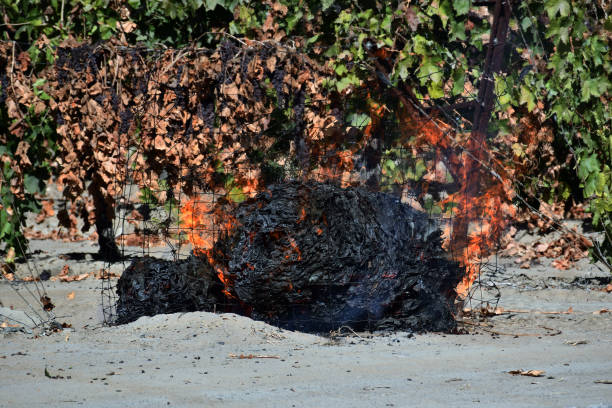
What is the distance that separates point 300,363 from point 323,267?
3.14 ft

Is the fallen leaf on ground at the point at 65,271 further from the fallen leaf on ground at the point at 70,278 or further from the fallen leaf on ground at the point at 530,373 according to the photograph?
the fallen leaf on ground at the point at 530,373

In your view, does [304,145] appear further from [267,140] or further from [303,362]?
[303,362]

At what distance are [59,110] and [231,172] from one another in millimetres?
1872

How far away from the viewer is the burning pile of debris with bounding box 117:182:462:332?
512cm

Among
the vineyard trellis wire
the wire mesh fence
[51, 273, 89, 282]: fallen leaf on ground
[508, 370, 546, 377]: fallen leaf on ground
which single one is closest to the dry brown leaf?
the wire mesh fence

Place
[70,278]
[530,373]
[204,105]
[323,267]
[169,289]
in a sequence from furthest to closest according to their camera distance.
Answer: [70,278] < [204,105] < [169,289] < [323,267] < [530,373]

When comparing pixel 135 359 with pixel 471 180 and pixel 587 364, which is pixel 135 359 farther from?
pixel 471 180

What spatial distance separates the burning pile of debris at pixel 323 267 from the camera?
16.8 ft

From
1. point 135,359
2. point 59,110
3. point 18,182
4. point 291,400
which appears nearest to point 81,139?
point 59,110

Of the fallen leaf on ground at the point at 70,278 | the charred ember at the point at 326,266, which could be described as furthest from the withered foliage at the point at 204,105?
the fallen leaf on ground at the point at 70,278

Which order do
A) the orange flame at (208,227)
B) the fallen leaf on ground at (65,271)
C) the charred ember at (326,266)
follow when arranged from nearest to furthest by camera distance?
the charred ember at (326,266) → the orange flame at (208,227) → the fallen leaf on ground at (65,271)

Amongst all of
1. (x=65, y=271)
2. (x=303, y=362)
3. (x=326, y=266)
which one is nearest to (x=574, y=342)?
(x=326, y=266)

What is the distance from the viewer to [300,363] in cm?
429

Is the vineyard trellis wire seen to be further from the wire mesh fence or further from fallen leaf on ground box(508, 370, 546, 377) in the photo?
fallen leaf on ground box(508, 370, 546, 377)
